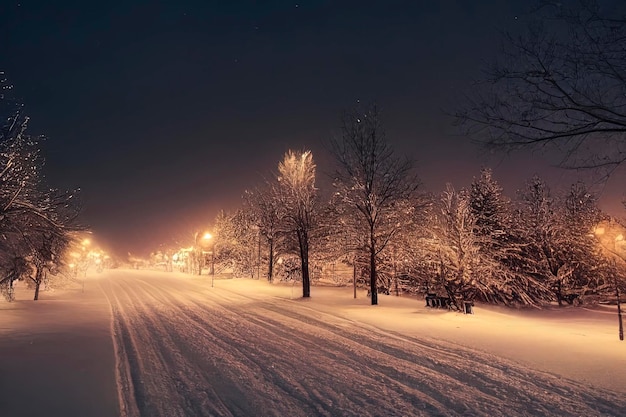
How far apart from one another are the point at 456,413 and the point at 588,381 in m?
3.19

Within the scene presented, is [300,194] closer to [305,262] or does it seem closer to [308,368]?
[305,262]

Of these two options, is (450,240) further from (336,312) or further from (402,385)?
(402,385)

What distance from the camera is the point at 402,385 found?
22.5ft

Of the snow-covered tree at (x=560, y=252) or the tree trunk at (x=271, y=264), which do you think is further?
the tree trunk at (x=271, y=264)

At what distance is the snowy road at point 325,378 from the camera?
589cm

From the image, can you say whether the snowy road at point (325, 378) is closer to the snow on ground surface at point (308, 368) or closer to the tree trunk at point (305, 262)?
the snow on ground surface at point (308, 368)

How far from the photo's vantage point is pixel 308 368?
26.4 feet

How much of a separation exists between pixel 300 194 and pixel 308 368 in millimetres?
17829

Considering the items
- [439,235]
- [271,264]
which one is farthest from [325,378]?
[271,264]

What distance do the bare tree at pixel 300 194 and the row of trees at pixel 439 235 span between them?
0.21 ft

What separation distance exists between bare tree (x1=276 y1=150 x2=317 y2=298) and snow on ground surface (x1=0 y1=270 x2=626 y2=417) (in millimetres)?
11143

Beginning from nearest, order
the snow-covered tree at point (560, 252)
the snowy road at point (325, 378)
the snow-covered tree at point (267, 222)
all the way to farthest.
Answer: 1. the snowy road at point (325, 378)
2. the snow-covered tree at point (560, 252)
3. the snow-covered tree at point (267, 222)

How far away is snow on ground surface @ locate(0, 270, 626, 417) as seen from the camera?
5.98 m

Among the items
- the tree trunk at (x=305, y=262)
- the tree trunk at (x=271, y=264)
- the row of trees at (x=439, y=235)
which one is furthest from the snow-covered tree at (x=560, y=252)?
the tree trunk at (x=271, y=264)
